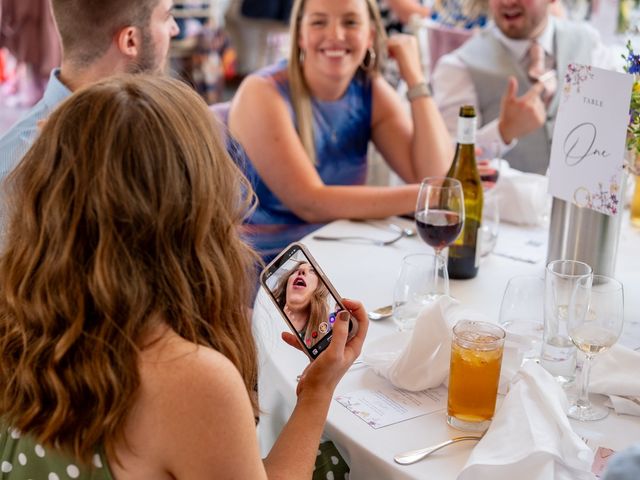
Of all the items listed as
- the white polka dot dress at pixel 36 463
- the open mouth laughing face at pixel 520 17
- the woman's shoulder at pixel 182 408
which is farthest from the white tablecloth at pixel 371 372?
the open mouth laughing face at pixel 520 17

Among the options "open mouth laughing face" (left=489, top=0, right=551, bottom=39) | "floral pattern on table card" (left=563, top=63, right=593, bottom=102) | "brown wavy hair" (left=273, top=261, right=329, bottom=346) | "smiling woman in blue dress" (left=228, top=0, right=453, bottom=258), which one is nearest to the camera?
"brown wavy hair" (left=273, top=261, right=329, bottom=346)

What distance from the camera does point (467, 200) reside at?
1846 millimetres

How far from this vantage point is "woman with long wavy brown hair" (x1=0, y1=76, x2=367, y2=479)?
967 millimetres

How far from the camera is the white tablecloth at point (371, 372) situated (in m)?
1.13

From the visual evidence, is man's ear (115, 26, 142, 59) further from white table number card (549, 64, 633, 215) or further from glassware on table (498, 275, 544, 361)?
glassware on table (498, 275, 544, 361)

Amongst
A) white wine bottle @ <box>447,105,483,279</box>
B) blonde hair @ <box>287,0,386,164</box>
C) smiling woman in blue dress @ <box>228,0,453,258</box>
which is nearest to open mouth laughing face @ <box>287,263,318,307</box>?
white wine bottle @ <box>447,105,483,279</box>

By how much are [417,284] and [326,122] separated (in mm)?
1105

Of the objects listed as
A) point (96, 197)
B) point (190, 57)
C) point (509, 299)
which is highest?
point (96, 197)

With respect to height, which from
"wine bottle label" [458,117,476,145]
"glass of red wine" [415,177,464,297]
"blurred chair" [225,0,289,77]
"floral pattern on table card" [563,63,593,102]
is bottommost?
"blurred chair" [225,0,289,77]

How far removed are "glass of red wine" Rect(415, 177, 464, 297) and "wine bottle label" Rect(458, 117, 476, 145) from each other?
4.8 inches

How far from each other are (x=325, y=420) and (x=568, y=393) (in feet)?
1.21

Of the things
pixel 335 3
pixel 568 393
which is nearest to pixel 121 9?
pixel 335 3

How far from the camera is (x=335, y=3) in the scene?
237cm

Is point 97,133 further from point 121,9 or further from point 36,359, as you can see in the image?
point 121,9
